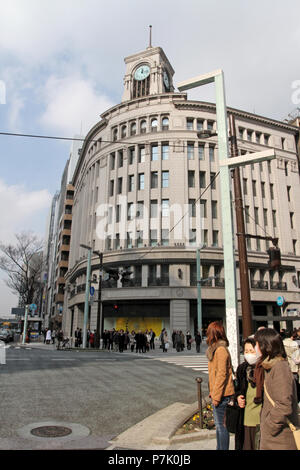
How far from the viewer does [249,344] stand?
12.2 ft

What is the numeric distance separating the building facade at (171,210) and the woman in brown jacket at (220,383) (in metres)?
27.9

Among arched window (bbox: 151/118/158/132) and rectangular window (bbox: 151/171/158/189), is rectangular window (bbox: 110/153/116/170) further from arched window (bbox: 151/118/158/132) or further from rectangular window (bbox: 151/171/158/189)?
arched window (bbox: 151/118/158/132)

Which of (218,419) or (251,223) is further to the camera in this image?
(251,223)

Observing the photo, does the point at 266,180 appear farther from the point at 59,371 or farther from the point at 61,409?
the point at 61,409

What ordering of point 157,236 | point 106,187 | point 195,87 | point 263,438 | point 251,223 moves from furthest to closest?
point 106,187
point 251,223
point 157,236
point 195,87
point 263,438

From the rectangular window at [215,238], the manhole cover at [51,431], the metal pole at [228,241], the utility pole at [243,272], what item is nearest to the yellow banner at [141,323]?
the rectangular window at [215,238]

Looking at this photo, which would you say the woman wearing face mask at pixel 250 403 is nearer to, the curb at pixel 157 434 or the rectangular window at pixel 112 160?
the curb at pixel 157 434

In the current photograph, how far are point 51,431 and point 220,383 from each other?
2849mm

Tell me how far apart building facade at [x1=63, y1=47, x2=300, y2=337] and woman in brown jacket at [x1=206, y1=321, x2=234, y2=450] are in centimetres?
2789

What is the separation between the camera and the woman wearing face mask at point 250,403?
349 centimetres

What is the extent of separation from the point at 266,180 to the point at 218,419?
38.9 metres

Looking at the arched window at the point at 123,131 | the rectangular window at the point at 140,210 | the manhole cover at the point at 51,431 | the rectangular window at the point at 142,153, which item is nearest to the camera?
the manhole cover at the point at 51,431

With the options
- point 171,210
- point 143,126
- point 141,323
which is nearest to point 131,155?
point 143,126

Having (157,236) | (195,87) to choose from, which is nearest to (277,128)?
(157,236)
